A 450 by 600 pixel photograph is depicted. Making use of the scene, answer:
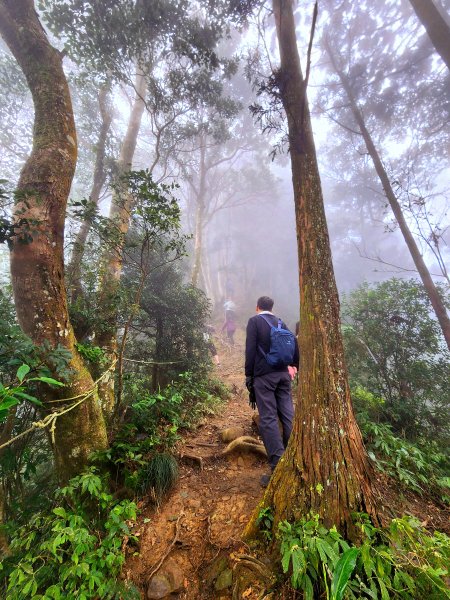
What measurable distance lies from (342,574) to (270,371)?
2.19 m

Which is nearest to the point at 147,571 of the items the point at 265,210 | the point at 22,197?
the point at 22,197

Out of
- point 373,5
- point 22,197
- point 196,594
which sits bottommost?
A: point 196,594

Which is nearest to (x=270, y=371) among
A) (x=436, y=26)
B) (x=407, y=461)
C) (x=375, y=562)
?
(x=375, y=562)

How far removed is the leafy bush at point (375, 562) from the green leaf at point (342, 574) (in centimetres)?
21

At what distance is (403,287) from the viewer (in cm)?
686

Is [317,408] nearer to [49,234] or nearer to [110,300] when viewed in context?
[49,234]

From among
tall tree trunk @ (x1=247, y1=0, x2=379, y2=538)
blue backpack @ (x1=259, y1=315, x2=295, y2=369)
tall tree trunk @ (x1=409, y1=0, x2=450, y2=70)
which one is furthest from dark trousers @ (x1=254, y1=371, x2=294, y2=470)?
tall tree trunk @ (x1=409, y1=0, x2=450, y2=70)

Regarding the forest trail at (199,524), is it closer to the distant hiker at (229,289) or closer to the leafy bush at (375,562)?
the leafy bush at (375,562)

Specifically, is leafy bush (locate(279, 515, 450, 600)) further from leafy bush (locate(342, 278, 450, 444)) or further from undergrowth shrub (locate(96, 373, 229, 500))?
leafy bush (locate(342, 278, 450, 444))

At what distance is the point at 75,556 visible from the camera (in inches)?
88.0

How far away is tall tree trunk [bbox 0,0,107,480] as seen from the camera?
3137mm

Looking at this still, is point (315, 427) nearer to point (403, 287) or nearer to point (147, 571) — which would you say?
point (147, 571)

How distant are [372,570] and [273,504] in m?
0.90

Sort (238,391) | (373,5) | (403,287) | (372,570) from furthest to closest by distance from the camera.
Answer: (373,5) → (238,391) → (403,287) → (372,570)
